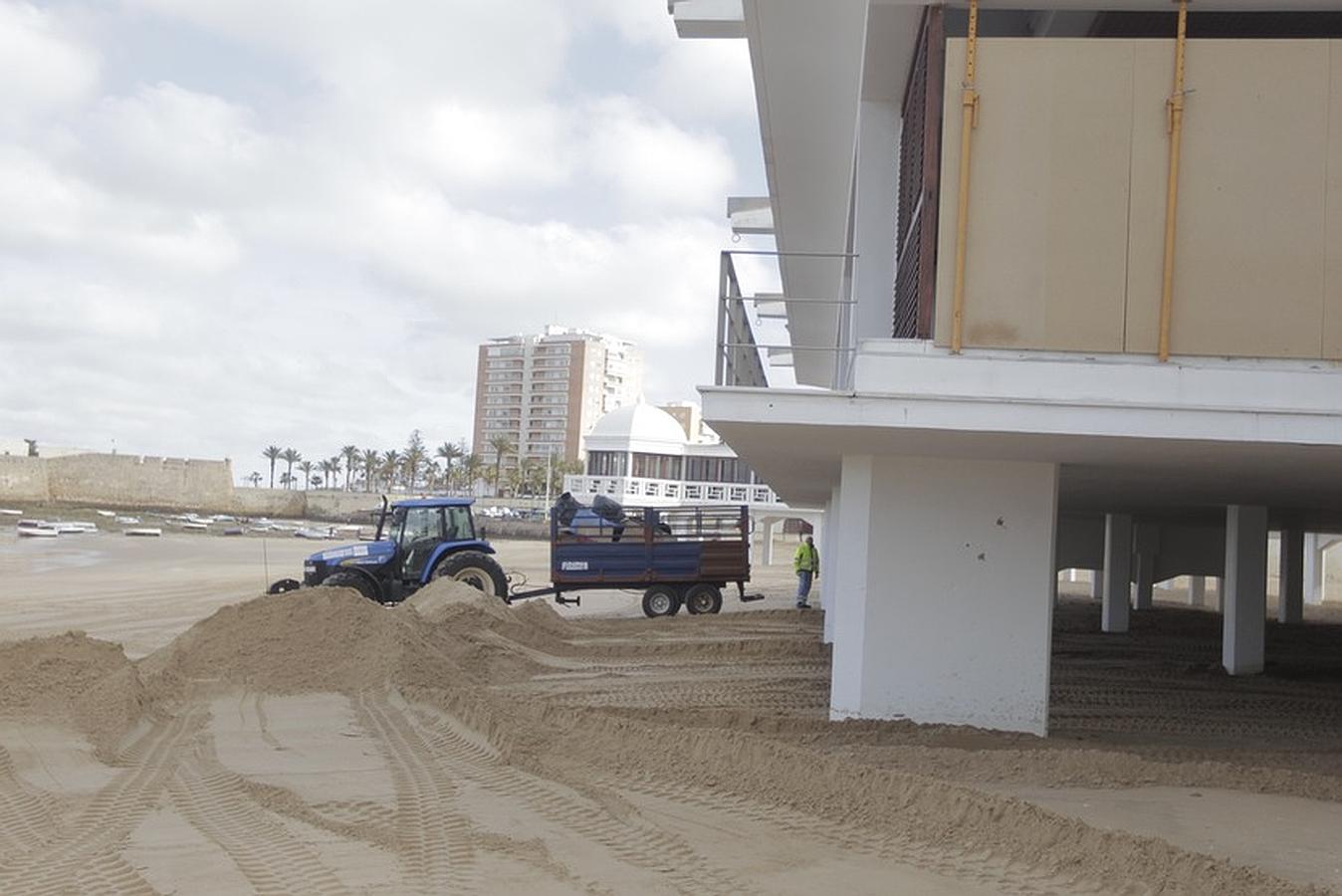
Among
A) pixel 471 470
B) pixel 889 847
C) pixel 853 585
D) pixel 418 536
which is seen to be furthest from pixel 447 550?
pixel 471 470

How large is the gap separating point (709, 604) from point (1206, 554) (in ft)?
36.5

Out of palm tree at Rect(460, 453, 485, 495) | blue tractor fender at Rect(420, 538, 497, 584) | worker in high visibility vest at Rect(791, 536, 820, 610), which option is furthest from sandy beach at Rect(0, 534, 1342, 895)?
palm tree at Rect(460, 453, 485, 495)

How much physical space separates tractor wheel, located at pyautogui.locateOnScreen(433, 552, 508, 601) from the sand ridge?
22.1ft

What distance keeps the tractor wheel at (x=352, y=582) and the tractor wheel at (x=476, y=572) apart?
111 cm

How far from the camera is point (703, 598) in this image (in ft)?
81.0

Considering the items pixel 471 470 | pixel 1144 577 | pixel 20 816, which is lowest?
pixel 20 816

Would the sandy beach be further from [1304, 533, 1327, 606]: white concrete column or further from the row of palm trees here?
the row of palm trees

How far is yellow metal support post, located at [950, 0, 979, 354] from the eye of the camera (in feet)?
27.8

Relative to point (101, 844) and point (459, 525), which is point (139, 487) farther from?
point (101, 844)

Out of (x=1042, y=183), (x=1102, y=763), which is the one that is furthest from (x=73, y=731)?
(x=1042, y=183)

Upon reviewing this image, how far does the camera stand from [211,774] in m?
8.88

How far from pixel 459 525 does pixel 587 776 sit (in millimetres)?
14142

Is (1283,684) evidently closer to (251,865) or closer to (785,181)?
(785,181)

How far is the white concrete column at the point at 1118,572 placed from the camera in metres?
23.5
